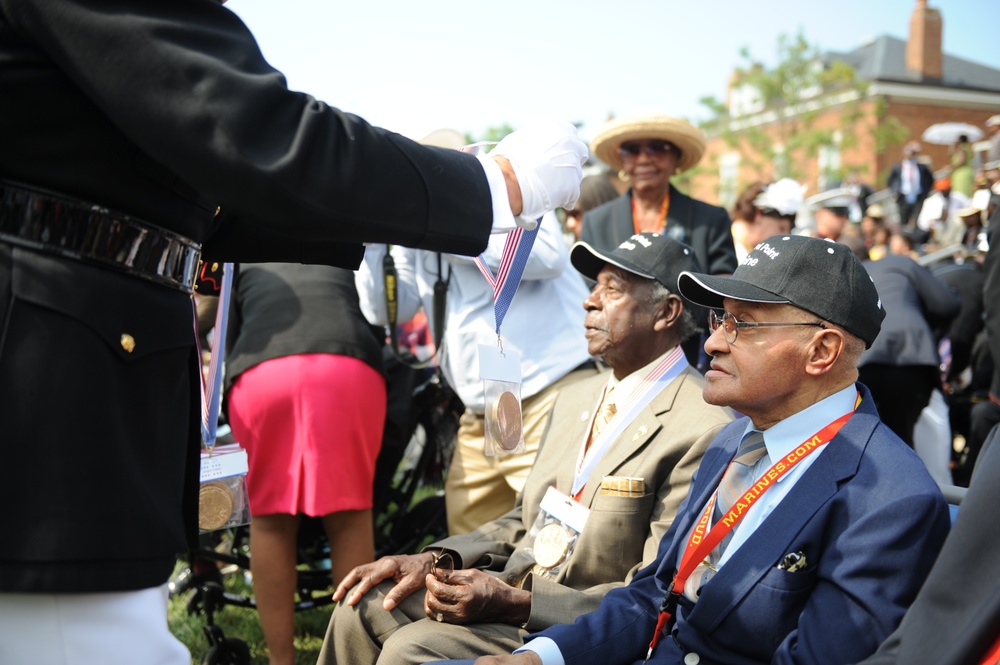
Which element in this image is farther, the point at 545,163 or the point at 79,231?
the point at 545,163

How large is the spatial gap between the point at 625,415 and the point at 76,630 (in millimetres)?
2148

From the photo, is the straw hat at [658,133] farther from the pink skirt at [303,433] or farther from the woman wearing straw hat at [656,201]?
the pink skirt at [303,433]

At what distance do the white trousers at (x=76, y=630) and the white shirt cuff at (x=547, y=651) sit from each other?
118 cm

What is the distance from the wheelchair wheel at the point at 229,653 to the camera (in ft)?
13.9

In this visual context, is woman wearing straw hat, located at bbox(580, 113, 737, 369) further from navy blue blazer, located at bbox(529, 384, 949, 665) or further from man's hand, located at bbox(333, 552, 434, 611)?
navy blue blazer, located at bbox(529, 384, 949, 665)

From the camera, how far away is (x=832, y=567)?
2.20 meters

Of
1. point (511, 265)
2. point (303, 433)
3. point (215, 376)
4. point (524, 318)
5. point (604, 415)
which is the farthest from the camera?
point (524, 318)

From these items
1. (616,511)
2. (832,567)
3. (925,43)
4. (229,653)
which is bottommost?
(229,653)

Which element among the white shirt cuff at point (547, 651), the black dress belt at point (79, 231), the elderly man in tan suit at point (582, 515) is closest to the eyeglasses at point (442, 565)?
the elderly man in tan suit at point (582, 515)

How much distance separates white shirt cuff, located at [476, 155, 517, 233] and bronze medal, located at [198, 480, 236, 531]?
69.0 inches

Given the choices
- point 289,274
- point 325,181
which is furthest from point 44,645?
point 289,274

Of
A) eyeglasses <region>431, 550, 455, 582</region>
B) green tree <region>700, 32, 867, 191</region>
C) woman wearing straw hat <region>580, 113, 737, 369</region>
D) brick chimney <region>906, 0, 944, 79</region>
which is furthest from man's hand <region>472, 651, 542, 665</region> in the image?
brick chimney <region>906, 0, 944, 79</region>

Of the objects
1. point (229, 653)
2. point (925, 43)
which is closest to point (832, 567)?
point (229, 653)

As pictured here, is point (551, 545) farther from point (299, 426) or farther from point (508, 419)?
point (299, 426)
